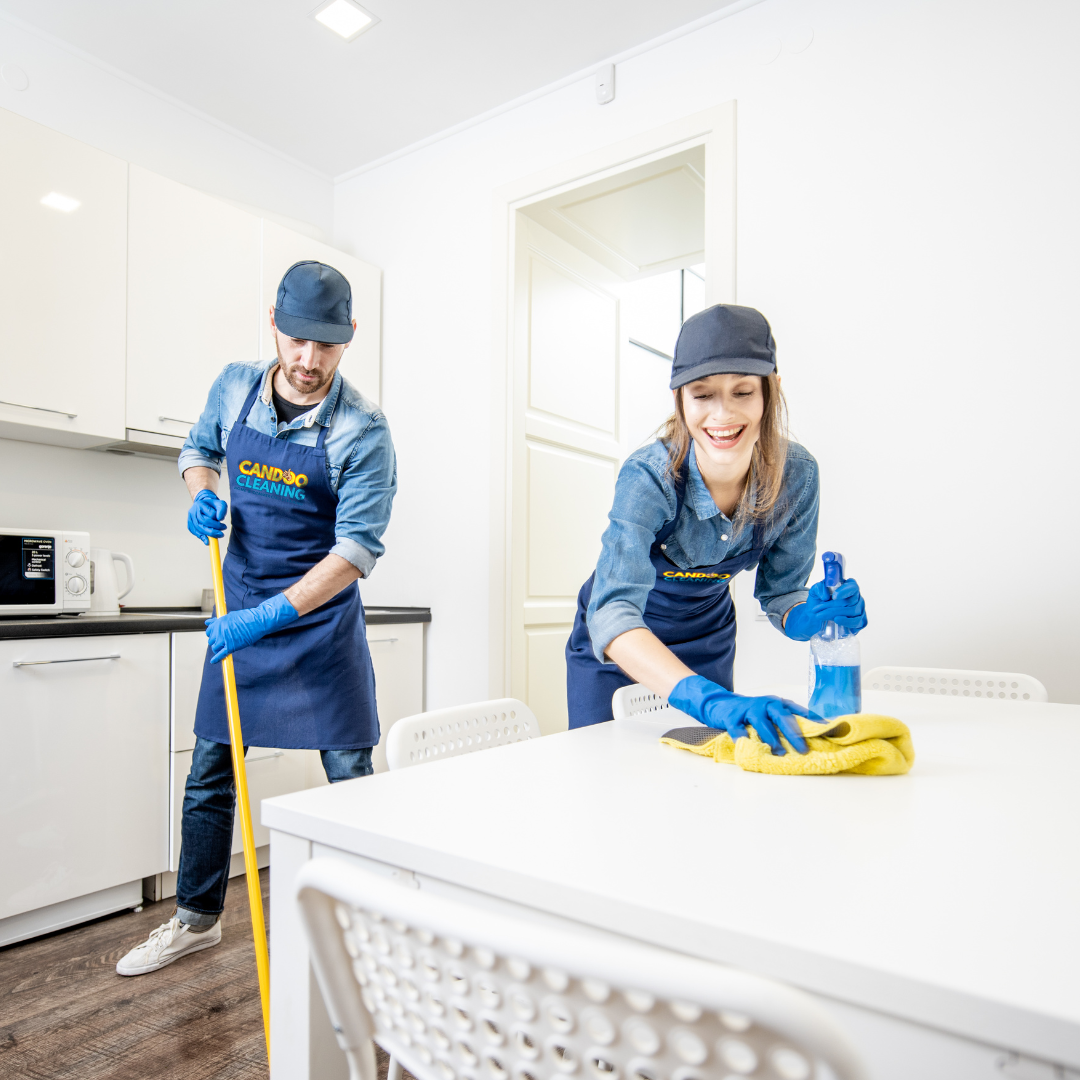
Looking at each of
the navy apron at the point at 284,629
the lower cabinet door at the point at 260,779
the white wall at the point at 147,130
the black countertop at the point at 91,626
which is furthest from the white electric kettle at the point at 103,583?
the white wall at the point at 147,130

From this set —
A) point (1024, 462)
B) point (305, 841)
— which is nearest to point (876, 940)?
point (305, 841)

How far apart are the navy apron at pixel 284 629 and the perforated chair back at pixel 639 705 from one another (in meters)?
0.68

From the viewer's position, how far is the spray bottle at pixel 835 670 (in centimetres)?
115

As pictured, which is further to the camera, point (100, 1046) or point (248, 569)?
point (248, 569)

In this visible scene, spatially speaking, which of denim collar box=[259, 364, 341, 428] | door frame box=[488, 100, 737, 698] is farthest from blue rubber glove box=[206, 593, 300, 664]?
door frame box=[488, 100, 737, 698]

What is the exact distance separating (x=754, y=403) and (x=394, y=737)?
768 mm

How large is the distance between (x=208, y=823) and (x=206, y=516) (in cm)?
68

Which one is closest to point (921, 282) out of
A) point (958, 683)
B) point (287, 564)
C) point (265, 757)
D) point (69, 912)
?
point (958, 683)

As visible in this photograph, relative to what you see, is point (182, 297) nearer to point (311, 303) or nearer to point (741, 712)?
point (311, 303)

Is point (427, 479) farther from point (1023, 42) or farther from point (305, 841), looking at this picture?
point (305, 841)

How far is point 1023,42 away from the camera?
2002mm

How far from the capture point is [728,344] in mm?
1238

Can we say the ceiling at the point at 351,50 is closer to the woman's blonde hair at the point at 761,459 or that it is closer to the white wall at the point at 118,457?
the white wall at the point at 118,457

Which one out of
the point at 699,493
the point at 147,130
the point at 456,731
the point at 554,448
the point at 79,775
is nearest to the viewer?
the point at 456,731
